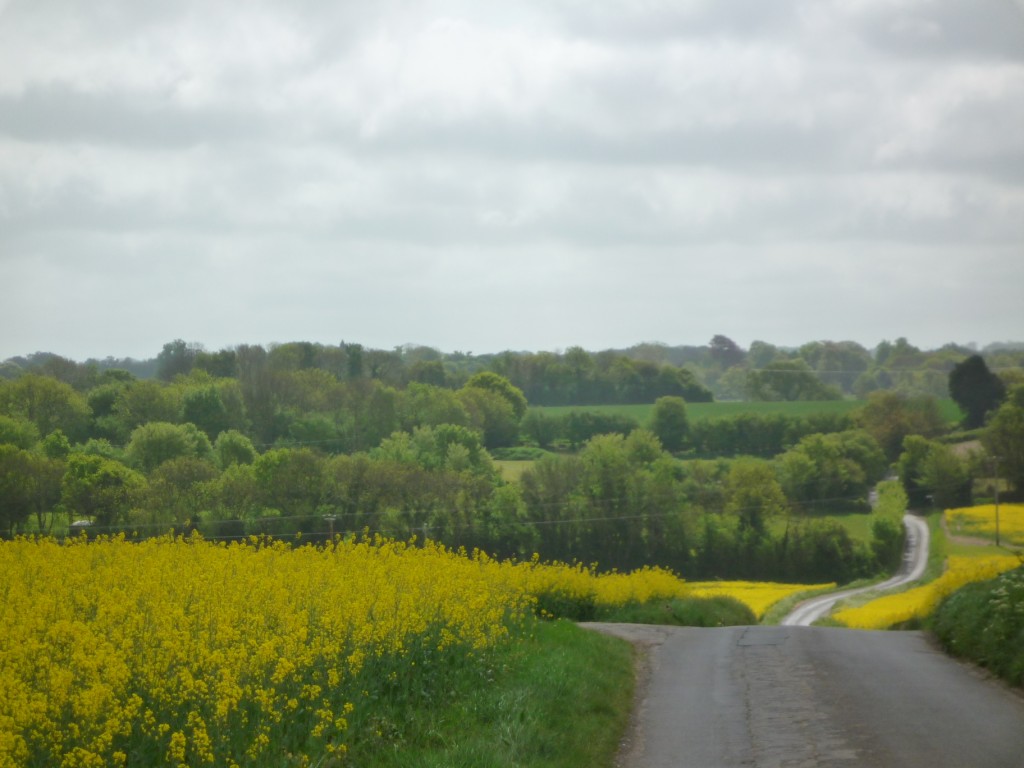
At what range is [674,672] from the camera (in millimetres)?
14578

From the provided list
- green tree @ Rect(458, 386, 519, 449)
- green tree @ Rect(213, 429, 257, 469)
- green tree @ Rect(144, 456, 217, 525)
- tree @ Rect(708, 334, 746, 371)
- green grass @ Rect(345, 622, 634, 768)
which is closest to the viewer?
green grass @ Rect(345, 622, 634, 768)

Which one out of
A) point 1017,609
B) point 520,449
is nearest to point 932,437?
point 520,449

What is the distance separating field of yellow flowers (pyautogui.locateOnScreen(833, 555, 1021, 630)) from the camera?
80.1 ft

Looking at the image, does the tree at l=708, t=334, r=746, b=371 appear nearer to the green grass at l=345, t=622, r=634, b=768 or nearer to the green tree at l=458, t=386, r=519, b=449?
the green tree at l=458, t=386, r=519, b=449

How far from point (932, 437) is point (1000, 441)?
231 inches

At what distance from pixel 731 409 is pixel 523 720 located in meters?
57.5

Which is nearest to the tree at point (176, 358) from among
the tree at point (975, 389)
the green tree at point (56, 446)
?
the green tree at point (56, 446)

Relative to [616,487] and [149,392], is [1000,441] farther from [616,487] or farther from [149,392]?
[149,392]

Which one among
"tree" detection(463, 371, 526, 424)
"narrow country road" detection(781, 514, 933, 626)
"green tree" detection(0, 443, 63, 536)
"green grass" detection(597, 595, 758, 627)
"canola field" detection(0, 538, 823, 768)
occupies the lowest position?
"narrow country road" detection(781, 514, 933, 626)

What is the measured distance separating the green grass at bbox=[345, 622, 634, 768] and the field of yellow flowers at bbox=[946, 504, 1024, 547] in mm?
32585

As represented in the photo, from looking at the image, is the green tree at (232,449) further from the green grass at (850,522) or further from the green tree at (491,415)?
the green grass at (850,522)

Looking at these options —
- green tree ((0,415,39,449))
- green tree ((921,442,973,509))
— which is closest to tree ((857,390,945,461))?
green tree ((921,442,973,509))

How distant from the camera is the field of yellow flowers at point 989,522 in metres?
41.2

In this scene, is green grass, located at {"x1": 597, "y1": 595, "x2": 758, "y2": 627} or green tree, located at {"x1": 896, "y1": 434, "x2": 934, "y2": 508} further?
green tree, located at {"x1": 896, "y1": 434, "x2": 934, "y2": 508}
